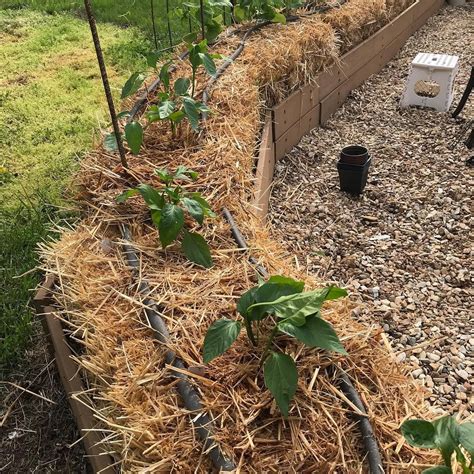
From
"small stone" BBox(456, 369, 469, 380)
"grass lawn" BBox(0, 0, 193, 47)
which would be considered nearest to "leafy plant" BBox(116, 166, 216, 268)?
"small stone" BBox(456, 369, 469, 380)

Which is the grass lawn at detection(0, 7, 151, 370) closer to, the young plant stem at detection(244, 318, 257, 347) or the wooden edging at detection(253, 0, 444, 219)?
the wooden edging at detection(253, 0, 444, 219)

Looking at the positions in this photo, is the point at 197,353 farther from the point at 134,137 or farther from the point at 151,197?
the point at 134,137

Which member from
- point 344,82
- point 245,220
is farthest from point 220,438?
point 344,82

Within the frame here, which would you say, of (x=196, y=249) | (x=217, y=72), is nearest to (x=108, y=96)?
(x=196, y=249)

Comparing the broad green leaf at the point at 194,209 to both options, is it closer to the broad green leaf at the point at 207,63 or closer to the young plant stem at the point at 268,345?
the young plant stem at the point at 268,345

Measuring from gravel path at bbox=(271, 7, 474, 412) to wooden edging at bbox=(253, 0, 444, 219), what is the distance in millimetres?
122

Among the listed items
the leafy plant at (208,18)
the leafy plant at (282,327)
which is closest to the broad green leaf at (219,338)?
the leafy plant at (282,327)

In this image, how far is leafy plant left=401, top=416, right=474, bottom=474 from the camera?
1.27m

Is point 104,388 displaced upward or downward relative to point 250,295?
downward

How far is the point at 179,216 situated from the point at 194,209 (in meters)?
0.08

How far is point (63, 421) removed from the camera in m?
2.26

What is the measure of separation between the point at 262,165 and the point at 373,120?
205cm

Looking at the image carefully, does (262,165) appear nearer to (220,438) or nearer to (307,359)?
(307,359)

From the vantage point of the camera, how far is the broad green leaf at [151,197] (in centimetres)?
209
